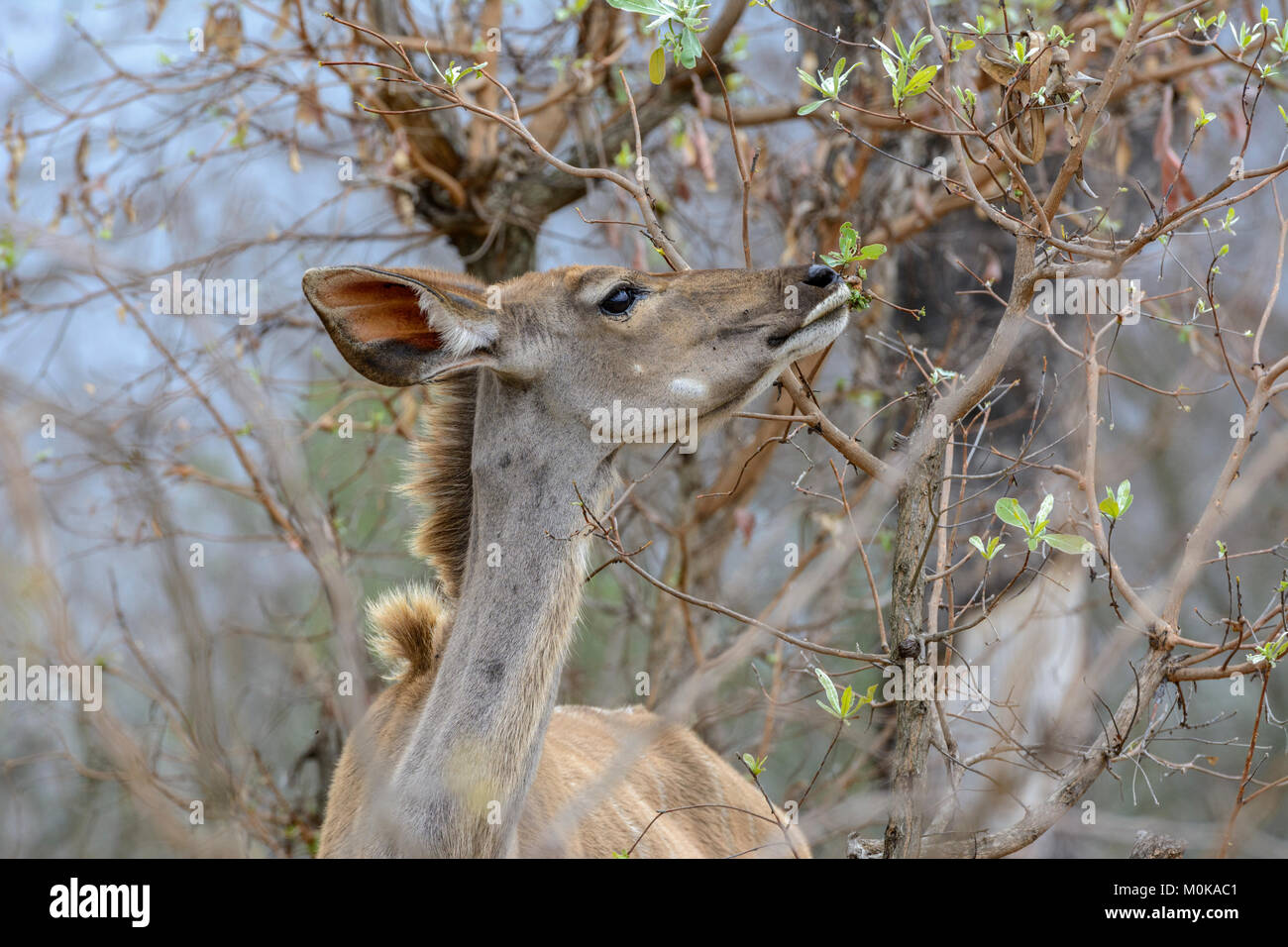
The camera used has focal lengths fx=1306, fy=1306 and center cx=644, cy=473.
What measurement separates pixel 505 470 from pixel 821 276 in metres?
1.06

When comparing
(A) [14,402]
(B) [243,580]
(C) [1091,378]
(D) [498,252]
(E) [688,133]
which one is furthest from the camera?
(B) [243,580]

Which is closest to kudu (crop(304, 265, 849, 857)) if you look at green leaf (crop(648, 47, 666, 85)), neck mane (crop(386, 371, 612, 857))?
neck mane (crop(386, 371, 612, 857))

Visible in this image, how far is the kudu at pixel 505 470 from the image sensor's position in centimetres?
343

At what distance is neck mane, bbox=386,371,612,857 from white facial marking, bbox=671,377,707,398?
29 cm

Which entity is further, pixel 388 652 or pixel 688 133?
pixel 688 133

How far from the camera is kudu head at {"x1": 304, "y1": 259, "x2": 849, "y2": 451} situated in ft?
12.0

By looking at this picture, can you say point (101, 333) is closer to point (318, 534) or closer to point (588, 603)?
point (588, 603)

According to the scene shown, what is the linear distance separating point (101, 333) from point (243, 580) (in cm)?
292

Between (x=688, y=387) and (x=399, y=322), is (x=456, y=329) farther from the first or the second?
(x=688, y=387)

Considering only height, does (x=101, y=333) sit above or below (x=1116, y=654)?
above

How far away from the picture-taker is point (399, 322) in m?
3.69

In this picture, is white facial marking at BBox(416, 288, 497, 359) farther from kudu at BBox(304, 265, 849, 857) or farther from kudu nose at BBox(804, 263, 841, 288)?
kudu nose at BBox(804, 263, 841, 288)

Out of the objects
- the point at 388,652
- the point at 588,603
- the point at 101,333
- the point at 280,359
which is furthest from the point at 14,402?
the point at 101,333

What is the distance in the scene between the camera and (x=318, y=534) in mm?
1783
